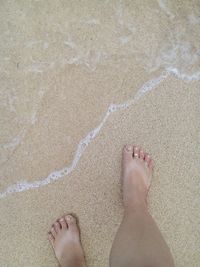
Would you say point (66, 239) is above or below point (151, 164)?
below

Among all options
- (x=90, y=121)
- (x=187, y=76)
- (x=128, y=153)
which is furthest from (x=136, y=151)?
(x=187, y=76)

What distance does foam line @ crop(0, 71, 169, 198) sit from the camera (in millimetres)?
1359

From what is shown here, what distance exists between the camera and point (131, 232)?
123cm

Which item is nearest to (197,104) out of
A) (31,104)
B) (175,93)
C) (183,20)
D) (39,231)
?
(175,93)

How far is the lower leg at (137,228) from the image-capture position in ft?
3.78

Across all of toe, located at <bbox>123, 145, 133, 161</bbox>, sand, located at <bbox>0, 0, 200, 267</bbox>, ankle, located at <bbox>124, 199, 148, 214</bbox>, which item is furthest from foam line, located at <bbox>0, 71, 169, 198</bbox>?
ankle, located at <bbox>124, 199, 148, 214</bbox>

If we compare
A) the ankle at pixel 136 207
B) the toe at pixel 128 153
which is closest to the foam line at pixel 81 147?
the toe at pixel 128 153

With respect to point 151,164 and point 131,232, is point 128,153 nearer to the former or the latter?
point 151,164

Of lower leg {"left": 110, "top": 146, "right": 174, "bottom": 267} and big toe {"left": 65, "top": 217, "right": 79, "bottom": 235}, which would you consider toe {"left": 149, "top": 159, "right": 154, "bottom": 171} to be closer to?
lower leg {"left": 110, "top": 146, "right": 174, "bottom": 267}

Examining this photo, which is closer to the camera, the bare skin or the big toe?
the bare skin

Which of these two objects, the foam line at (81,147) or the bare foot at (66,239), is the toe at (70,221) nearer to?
the bare foot at (66,239)

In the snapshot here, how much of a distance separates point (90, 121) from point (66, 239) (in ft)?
1.39

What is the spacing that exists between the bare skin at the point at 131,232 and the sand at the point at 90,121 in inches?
1.3

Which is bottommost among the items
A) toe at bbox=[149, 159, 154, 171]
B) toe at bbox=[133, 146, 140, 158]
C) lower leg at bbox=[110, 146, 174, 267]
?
lower leg at bbox=[110, 146, 174, 267]
